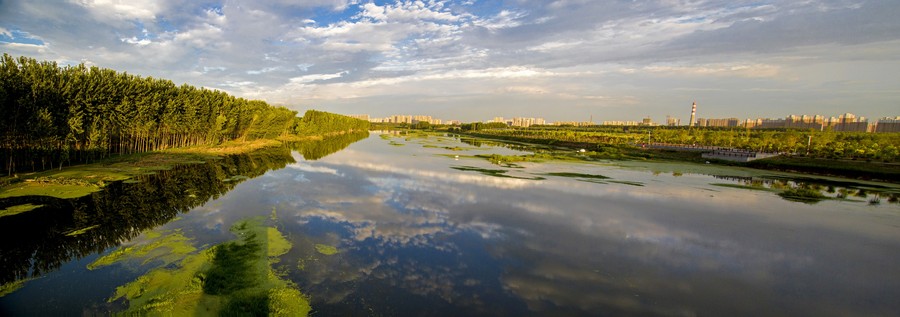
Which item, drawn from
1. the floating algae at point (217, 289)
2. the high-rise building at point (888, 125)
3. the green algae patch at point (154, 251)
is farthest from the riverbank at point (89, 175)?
the high-rise building at point (888, 125)

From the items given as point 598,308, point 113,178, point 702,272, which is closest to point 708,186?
point 702,272

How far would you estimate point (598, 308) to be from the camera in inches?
409

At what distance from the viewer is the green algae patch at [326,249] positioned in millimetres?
14211

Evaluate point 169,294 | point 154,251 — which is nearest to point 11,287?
point 154,251

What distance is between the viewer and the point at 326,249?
573 inches

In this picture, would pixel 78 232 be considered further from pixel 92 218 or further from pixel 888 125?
pixel 888 125

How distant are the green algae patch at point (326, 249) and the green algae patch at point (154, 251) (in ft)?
15.0

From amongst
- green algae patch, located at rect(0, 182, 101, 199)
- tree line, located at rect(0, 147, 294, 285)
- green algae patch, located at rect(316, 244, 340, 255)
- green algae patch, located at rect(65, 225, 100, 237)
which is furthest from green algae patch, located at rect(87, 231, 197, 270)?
green algae patch, located at rect(0, 182, 101, 199)

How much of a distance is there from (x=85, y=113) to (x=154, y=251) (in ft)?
75.4

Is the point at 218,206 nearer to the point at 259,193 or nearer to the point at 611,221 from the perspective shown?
the point at 259,193

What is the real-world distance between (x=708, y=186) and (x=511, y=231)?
87.7 feet

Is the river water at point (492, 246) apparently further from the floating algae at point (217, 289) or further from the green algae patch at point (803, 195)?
the green algae patch at point (803, 195)

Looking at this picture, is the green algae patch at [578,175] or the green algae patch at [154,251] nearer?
the green algae patch at [154,251]

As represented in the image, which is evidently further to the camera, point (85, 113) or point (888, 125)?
point (888, 125)
